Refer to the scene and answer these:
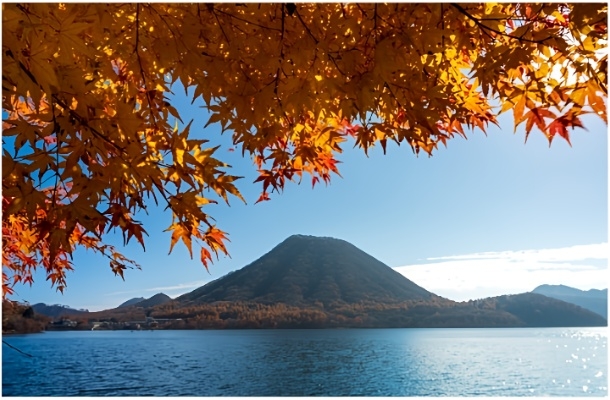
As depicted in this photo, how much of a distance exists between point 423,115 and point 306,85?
0.60 meters

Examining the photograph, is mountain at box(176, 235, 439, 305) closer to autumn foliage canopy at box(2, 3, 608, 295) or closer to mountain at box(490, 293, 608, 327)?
mountain at box(490, 293, 608, 327)

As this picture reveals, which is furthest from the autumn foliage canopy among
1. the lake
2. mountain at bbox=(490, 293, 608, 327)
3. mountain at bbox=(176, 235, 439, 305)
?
mountain at bbox=(490, 293, 608, 327)

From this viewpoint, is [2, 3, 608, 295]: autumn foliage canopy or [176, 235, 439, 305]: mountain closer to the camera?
[2, 3, 608, 295]: autumn foliage canopy

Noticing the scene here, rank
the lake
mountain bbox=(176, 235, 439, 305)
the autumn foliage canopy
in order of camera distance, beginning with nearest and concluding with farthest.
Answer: the autumn foliage canopy < the lake < mountain bbox=(176, 235, 439, 305)

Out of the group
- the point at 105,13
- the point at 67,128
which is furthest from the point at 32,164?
the point at 105,13

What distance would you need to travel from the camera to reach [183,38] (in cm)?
213

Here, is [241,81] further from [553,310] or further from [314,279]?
[553,310]

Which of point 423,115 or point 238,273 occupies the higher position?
point 238,273

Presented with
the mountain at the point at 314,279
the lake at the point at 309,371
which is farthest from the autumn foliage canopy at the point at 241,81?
the mountain at the point at 314,279

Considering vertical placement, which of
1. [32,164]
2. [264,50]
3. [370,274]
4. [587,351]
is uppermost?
[370,274]

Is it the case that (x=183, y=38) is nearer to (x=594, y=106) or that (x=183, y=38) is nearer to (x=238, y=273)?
(x=594, y=106)

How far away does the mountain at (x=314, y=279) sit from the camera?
121312 mm

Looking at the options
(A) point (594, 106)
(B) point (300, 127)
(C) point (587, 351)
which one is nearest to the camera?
(A) point (594, 106)

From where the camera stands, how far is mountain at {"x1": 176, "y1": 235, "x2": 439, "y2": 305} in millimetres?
121312
